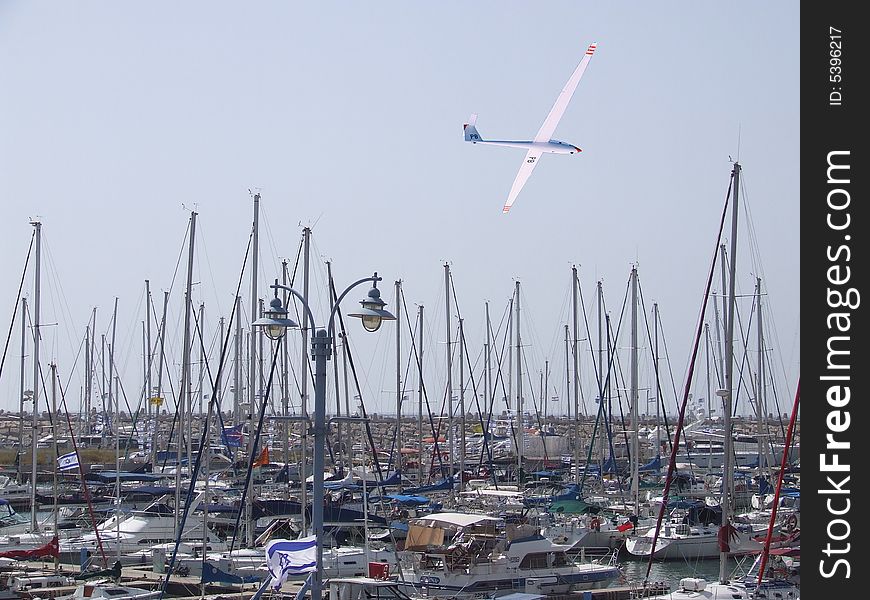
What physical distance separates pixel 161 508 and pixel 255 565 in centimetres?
1338

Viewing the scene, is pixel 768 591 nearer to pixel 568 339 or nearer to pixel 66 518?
pixel 66 518

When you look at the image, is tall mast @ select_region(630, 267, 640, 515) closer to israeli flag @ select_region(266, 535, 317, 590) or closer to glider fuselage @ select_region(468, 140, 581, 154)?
glider fuselage @ select_region(468, 140, 581, 154)

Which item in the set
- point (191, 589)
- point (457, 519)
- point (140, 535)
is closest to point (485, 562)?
point (457, 519)

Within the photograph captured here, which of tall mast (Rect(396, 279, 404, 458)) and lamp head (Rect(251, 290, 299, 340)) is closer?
lamp head (Rect(251, 290, 299, 340))

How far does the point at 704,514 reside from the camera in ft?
155

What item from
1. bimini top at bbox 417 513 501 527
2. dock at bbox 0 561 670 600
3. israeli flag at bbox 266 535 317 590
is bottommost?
dock at bbox 0 561 670 600

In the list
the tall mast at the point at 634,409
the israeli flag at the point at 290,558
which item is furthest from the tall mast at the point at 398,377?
the israeli flag at the point at 290,558

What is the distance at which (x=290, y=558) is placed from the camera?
21938mm

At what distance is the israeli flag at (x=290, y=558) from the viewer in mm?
21719

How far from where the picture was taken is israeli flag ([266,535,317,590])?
21.7 m
